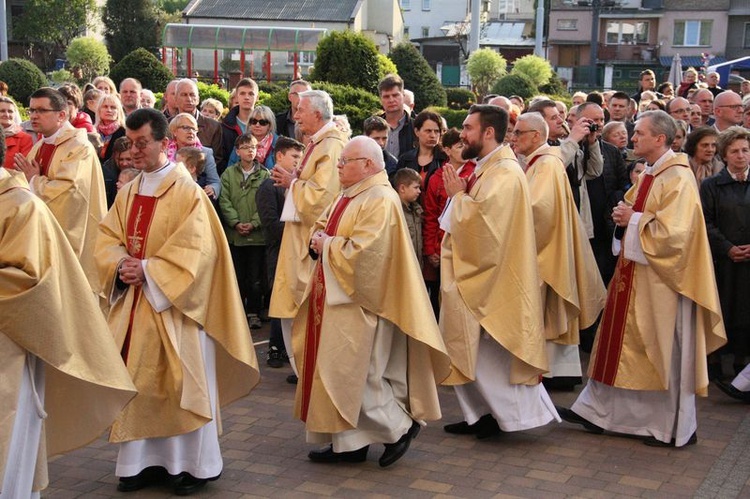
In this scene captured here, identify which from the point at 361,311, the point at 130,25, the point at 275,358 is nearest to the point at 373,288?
the point at 361,311

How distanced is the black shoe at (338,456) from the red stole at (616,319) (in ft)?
5.71

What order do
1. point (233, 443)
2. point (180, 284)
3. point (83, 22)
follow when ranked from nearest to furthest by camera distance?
point (180, 284)
point (233, 443)
point (83, 22)

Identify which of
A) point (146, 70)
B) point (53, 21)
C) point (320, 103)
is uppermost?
point (53, 21)

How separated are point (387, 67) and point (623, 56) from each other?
157ft

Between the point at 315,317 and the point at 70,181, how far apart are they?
10.0 feet

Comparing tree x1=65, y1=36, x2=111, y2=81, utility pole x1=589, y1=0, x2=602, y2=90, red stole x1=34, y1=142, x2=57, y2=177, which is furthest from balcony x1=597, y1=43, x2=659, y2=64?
red stole x1=34, y1=142, x2=57, y2=177

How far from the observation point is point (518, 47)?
73.7 metres

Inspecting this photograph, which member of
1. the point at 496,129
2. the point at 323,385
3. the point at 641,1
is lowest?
the point at 323,385

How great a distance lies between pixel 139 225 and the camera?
6.07 m

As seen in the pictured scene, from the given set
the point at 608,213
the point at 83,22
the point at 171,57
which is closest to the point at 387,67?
the point at 608,213

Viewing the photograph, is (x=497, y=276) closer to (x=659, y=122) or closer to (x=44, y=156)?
(x=659, y=122)

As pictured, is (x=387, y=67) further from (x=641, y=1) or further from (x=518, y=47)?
(x=518, y=47)

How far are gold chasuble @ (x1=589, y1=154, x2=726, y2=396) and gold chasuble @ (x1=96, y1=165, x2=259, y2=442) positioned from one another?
2.58m

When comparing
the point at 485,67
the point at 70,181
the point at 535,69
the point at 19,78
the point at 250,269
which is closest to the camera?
the point at 70,181
